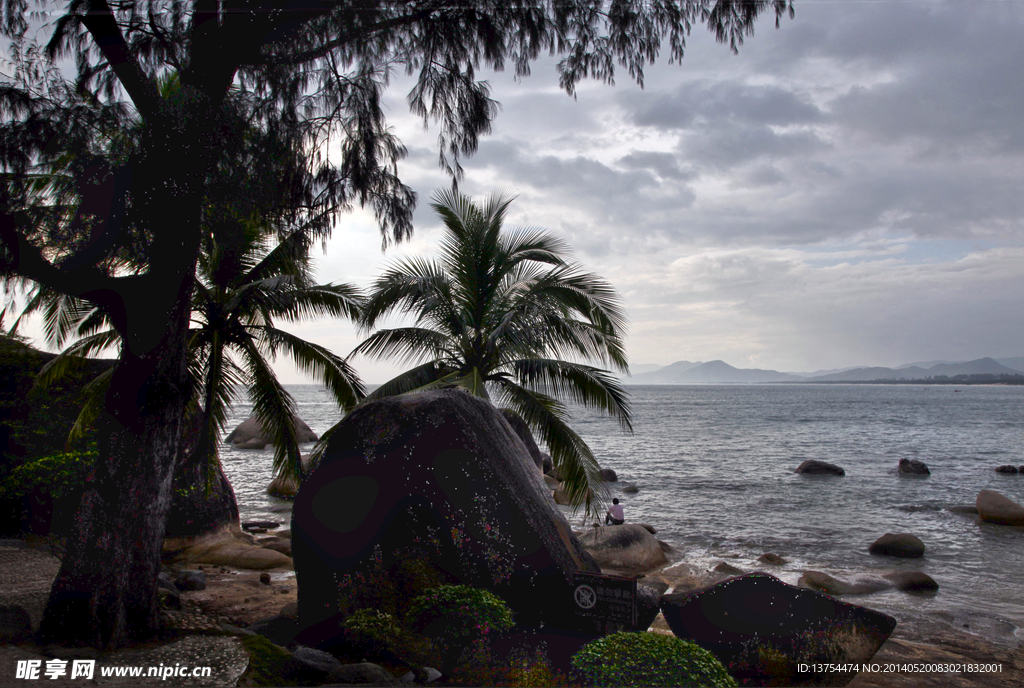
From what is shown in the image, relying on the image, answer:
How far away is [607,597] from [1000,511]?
2110 cm

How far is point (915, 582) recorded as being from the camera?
525 inches

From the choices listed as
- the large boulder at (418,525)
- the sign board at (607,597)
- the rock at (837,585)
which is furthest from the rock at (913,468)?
the sign board at (607,597)

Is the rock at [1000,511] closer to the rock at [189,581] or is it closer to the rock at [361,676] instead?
the rock at [361,676]

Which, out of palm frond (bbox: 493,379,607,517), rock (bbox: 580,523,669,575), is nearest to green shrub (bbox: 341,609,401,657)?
palm frond (bbox: 493,379,607,517)

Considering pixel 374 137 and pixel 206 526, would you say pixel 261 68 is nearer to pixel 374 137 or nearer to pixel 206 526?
pixel 374 137

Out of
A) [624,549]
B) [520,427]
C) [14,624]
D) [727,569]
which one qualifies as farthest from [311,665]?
[727,569]

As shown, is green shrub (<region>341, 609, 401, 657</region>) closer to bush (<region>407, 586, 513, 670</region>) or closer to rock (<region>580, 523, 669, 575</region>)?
bush (<region>407, 586, 513, 670</region>)

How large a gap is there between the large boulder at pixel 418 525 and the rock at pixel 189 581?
4650 mm

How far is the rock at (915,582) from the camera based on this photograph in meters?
13.3

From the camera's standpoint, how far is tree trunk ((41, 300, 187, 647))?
6707mm

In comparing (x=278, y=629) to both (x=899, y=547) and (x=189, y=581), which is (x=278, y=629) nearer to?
(x=189, y=581)

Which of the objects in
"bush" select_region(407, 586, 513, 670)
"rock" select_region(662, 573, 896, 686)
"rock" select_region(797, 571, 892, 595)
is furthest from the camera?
"rock" select_region(797, 571, 892, 595)

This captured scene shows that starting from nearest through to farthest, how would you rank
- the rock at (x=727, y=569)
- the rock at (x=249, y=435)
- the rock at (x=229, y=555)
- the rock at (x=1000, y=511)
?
the rock at (x=229, y=555)
the rock at (x=727, y=569)
the rock at (x=1000, y=511)
the rock at (x=249, y=435)

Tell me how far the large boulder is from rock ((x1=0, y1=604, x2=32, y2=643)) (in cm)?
298
